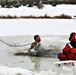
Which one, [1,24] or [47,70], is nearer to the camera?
[47,70]

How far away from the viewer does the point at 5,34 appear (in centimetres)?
1644

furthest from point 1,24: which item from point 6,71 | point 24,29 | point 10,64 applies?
point 6,71

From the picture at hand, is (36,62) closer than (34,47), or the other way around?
(36,62)

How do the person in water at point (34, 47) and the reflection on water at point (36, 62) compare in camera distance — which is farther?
the person in water at point (34, 47)

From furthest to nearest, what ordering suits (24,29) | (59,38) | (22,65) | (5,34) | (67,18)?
(67,18), (24,29), (5,34), (59,38), (22,65)

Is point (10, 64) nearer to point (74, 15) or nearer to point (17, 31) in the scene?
point (17, 31)

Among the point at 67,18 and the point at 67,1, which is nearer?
the point at 67,18

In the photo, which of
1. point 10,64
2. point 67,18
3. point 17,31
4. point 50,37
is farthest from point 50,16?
point 10,64

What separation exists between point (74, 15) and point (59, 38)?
9.03 m

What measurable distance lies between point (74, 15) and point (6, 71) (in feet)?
49.2

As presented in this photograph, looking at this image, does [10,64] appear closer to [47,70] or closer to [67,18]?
[47,70]

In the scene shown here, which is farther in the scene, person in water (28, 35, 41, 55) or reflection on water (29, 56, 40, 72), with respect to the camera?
person in water (28, 35, 41, 55)

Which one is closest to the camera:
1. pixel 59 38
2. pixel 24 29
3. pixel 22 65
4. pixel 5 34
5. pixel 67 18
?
pixel 22 65

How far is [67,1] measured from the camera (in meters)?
31.8
